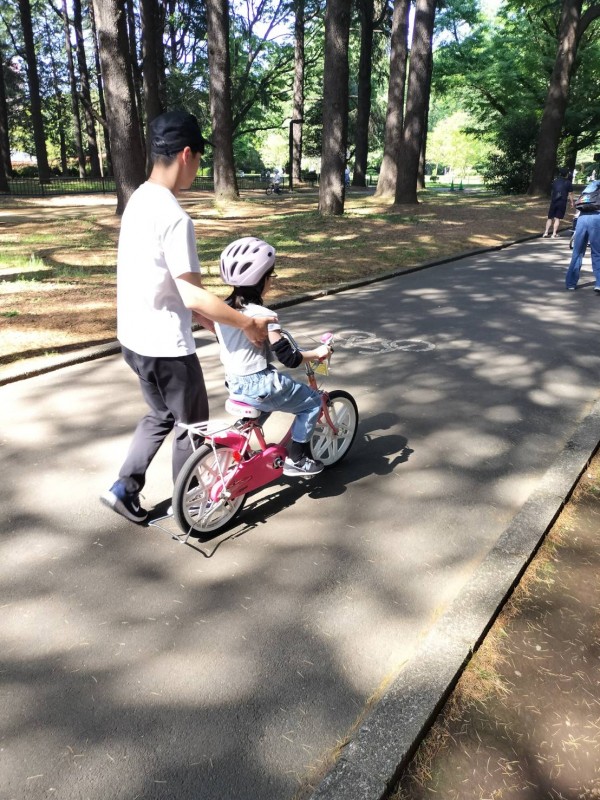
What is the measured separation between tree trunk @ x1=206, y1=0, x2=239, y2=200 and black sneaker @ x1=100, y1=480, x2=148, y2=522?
59.0 feet

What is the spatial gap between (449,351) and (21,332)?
16.7ft

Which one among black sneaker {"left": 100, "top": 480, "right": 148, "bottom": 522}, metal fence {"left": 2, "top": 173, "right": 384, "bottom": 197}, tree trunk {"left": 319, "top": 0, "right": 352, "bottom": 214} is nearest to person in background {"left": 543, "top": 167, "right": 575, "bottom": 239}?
tree trunk {"left": 319, "top": 0, "right": 352, "bottom": 214}

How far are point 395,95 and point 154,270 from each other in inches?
998

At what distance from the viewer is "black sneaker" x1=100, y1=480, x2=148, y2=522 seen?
12.5ft

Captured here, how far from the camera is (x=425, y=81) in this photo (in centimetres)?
2152

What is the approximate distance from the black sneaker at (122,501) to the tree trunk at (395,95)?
23.1 metres

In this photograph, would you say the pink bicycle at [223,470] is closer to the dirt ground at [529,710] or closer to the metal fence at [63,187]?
the dirt ground at [529,710]

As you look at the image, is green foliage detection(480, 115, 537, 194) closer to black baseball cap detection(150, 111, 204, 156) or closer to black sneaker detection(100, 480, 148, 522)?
black baseball cap detection(150, 111, 204, 156)

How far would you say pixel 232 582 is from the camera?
339cm

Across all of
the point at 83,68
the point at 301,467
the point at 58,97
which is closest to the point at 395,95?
the point at 83,68

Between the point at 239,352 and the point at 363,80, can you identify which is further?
the point at 363,80

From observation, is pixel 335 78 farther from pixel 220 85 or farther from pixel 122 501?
pixel 122 501

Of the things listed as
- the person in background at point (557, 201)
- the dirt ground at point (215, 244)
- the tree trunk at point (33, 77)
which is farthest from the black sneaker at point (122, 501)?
the tree trunk at point (33, 77)

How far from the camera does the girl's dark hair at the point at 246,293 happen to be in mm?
3551
